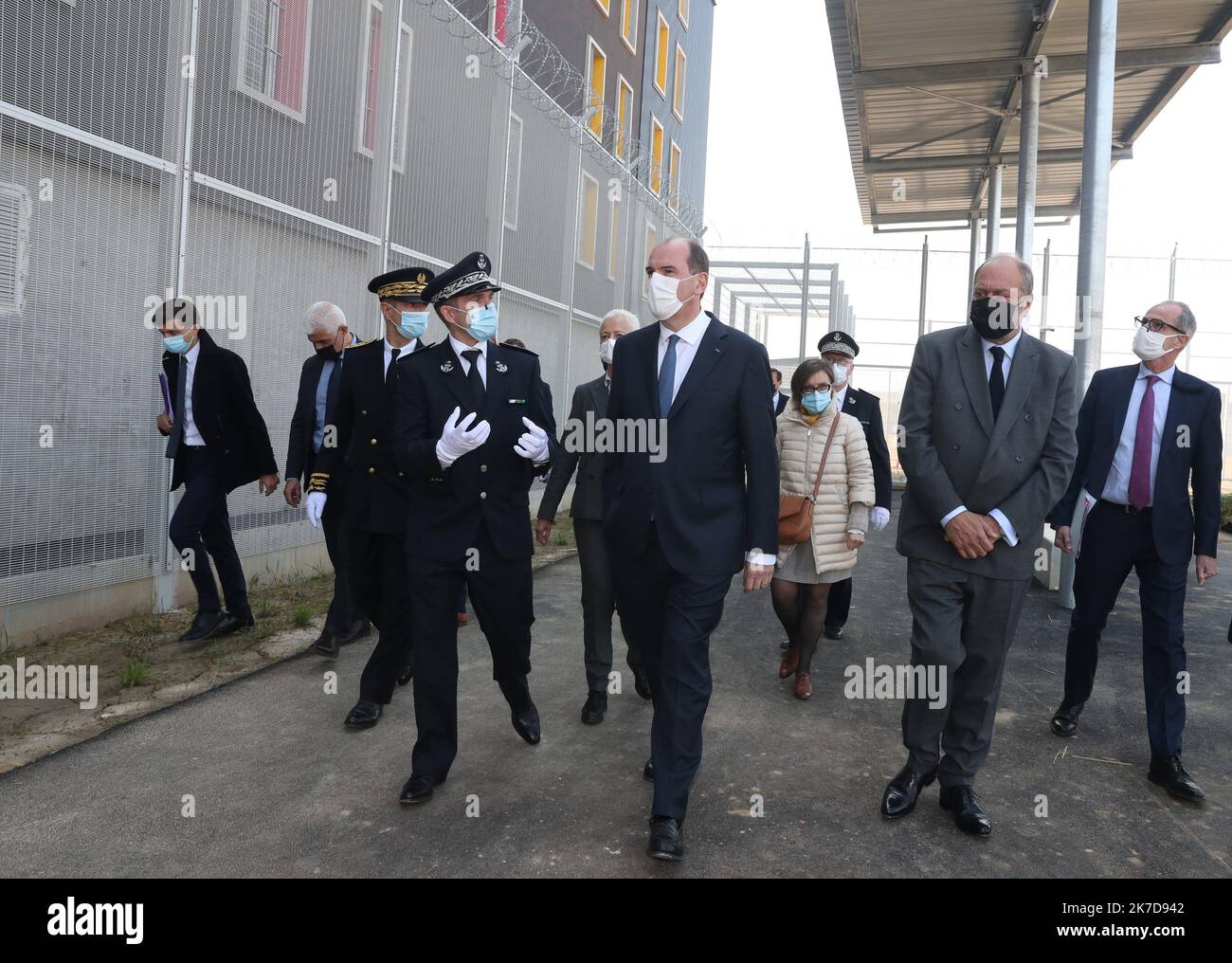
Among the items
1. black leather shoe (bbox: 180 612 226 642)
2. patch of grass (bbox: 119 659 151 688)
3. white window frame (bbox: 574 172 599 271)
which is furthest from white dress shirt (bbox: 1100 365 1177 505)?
white window frame (bbox: 574 172 599 271)

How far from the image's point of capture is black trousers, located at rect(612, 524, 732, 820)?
3.51 meters

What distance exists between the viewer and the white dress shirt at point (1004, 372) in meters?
3.77

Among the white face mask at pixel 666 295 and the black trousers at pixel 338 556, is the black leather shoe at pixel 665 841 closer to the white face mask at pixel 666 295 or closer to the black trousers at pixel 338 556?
the white face mask at pixel 666 295

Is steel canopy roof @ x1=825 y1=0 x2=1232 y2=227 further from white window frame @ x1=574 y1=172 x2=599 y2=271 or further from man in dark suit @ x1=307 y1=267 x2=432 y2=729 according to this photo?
man in dark suit @ x1=307 y1=267 x2=432 y2=729

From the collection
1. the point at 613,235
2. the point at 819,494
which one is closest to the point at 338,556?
the point at 819,494

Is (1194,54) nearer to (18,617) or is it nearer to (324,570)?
(324,570)

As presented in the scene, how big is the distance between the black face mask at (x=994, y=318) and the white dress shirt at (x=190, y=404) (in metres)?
4.43

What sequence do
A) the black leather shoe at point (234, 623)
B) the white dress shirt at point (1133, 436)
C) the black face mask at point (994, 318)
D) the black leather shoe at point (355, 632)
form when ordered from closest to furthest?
1. the black face mask at point (994, 318)
2. the white dress shirt at point (1133, 436)
3. the black leather shoe at point (355, 632)
4. the black leather shoe at point (234, 623)

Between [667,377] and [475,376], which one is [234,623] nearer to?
[475,376]

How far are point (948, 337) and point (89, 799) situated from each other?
3.73 metres

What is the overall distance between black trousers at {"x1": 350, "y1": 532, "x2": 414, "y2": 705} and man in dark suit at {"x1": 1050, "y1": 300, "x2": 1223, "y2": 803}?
10.5ft

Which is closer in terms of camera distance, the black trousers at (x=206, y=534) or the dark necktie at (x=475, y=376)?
the dark necktie at (x=475, y=376)

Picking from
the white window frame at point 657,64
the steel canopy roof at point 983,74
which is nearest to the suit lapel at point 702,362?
the steel canopy roof at point 983,74

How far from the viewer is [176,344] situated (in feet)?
19.4
